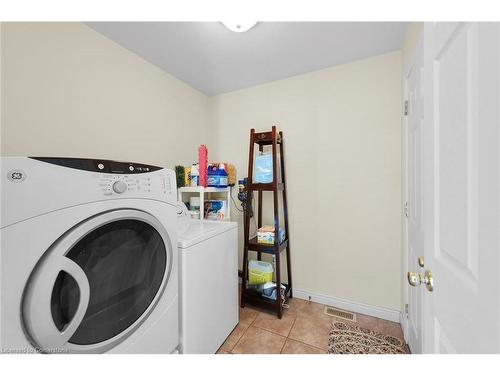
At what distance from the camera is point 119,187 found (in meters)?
0.73

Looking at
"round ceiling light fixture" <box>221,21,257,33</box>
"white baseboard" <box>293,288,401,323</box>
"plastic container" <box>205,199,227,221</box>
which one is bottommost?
"white baseboard" <box>293,288,401,323</box>

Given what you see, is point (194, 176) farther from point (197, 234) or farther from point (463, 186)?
point (463, 186)

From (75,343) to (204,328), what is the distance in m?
0.70

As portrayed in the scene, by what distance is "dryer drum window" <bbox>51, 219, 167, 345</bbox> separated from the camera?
2.06 feet

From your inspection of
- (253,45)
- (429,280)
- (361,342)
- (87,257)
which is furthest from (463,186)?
(253,45)

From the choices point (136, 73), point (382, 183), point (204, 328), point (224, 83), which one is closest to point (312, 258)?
point (382, 183)

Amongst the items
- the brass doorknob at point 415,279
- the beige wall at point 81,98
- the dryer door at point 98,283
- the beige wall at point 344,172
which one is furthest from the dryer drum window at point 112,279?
the beige wall at point 344,172

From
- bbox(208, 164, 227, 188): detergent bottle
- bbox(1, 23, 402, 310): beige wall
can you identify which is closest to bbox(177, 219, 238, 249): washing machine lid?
bbox(208, 164, 227, 188): detergent bottle

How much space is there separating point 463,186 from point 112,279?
111cm

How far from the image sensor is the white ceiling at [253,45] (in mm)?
1284

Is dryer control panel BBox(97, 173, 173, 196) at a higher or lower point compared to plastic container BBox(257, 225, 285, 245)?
higher

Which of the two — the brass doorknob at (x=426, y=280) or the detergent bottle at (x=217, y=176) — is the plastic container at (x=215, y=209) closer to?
the detergent bottle at (x=217, y=176)

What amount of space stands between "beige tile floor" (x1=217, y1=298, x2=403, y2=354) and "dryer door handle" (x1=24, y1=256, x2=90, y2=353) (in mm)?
1039

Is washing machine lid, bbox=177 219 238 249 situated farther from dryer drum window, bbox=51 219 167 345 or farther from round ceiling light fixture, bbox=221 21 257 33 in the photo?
round ceiling light fixture, bbox=221 21 257 33
